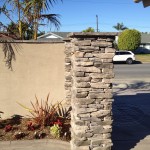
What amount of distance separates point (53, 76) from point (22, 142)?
2.42 meters

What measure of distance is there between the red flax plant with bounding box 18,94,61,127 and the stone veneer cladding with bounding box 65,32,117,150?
1.60 metres

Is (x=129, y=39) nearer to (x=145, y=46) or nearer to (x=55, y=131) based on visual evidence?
(x=145, y=46)

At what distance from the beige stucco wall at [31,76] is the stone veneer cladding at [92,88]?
97.7 inches

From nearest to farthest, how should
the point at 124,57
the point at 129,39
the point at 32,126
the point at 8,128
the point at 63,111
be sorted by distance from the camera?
the point at 8,128 → the point at 32,126 → the point at 63,111 → the point at 124,57 → the point at 129,39

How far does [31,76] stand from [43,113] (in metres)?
1.27

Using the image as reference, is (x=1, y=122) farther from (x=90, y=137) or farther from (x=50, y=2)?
(x=50, y=2)

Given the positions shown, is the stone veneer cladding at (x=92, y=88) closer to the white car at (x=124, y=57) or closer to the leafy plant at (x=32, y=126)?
the leafy plant at (x=32, y=126)

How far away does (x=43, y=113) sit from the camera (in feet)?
28.2

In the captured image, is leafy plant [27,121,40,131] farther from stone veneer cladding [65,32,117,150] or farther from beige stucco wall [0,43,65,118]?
stone veneer cladding [65,32,117,150]

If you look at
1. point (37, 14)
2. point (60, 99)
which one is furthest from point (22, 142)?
point (37, 14)

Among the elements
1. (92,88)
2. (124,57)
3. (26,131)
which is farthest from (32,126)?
(124,57)

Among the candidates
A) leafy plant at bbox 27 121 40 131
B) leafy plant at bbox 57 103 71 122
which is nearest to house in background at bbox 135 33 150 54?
leafy plant at bbox 57 103 71 122

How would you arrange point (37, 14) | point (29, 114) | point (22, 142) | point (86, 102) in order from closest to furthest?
point (86, 102), point (22, 142), point (29, 114), point (37, 14)

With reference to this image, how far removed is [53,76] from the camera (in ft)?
31.3
